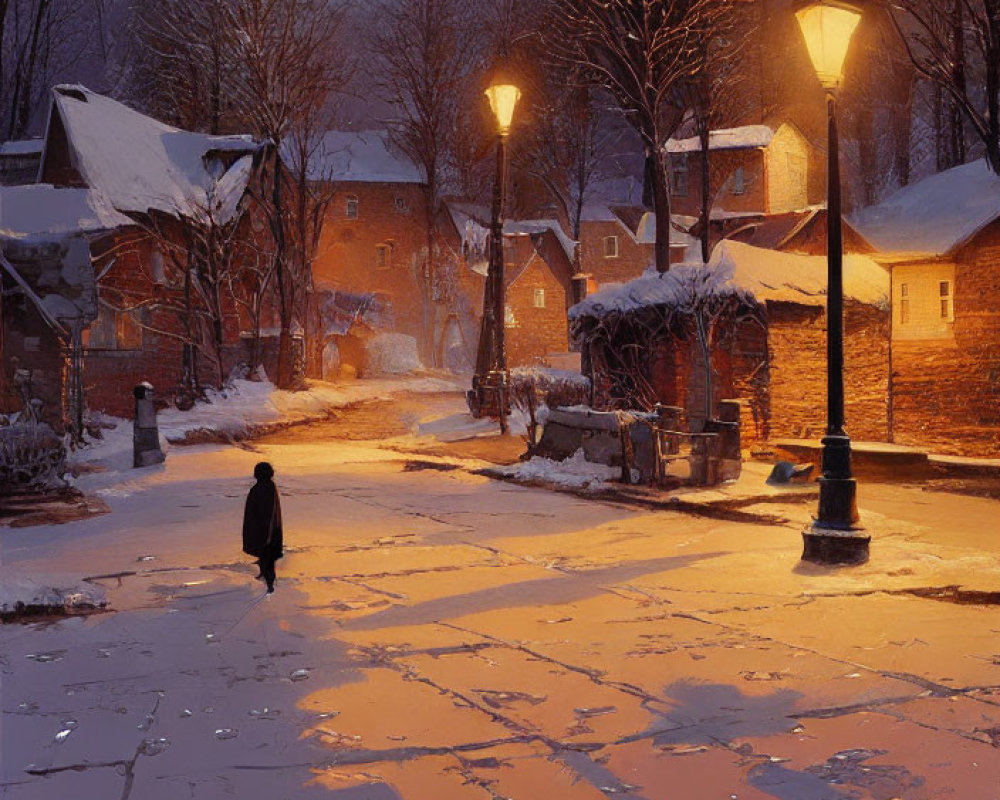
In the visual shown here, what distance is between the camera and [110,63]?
189 ft

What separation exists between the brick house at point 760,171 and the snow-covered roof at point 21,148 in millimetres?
24140

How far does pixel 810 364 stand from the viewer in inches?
895

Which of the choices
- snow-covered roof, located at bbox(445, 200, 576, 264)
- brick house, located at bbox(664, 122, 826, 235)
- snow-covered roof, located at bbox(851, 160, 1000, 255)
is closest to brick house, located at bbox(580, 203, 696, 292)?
snow-covered roof, located at bbox(445, 200, 576, 264)

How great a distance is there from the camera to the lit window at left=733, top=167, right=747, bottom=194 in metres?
46.0

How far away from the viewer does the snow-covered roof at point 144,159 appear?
30.3 meters

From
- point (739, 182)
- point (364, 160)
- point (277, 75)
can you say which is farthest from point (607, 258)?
point (277, 75)

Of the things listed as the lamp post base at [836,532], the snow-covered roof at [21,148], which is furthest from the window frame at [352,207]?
the lamp post base at [836,532]

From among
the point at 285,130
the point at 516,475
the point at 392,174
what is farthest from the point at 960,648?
the point at 392,174

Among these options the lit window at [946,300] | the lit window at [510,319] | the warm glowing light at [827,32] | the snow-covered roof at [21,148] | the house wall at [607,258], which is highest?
the snow-covered roof at [21,148]

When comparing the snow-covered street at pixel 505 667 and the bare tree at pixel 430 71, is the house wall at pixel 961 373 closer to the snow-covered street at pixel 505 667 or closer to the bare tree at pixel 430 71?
the snow-covered street at pixel 505 667

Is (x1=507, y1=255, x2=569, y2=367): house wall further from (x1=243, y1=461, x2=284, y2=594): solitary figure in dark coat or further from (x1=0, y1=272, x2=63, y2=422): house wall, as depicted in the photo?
(x1=243, y1=461, x2=284, y2=594): solitary figure in dark coat

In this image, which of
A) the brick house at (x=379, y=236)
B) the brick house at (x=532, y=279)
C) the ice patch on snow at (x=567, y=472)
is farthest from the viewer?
the brick house at (x=379, y=236)

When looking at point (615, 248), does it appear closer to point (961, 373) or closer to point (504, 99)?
point (961, 373)

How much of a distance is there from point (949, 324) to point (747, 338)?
6.55 m
